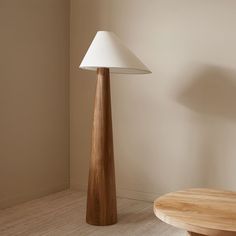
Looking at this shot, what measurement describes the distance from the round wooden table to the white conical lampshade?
2.65 ft

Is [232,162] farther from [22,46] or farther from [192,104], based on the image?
[22,46]

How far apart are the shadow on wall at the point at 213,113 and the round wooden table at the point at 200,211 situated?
69cm

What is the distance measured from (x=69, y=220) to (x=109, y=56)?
42.1 inches

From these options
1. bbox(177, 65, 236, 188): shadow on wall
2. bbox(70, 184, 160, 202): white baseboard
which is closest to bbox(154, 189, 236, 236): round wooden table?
bbox(177, 65, 236, 188): shadow on wall

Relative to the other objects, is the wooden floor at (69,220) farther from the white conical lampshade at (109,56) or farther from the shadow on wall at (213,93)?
the white conical lampshade at (109,56)

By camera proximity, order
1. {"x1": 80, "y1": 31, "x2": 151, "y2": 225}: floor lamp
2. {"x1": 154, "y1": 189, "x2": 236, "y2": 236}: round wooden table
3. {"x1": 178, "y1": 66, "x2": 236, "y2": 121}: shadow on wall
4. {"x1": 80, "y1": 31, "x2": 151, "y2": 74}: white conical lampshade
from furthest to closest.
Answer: {"x1": 178, "y1": 66, "x2": 236, "y2": 121}: shadow on wall → {"x1": 80, "y1": 31, "x2": 151, "y2": 225}: floor lamp → {"x1": 80, "y1": 31, "x2": 151, "y2": 74}: white conical lampshade → {"x1": 154, "y1": 189, "x2": 236, "y2": 236}: round wooden table

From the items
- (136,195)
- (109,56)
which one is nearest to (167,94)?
Result: (109,56)

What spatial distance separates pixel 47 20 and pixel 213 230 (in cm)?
214

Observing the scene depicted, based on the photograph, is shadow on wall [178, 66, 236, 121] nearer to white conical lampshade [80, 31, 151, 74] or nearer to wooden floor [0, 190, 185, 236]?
white conical lampshade [80, 31, 151, 74]

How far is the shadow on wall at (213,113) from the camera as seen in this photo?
2449 millimetres

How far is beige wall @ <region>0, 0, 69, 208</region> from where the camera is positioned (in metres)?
2.57

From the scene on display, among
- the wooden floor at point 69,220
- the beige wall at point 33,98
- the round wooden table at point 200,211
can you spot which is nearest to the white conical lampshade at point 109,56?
the beige wall at point 33,98

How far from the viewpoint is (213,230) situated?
133 cm

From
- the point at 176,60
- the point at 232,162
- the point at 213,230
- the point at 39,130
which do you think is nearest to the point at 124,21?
the point at 176,60
